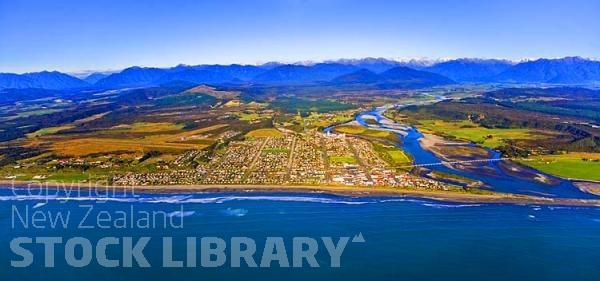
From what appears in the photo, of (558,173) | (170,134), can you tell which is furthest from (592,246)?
(170,134)

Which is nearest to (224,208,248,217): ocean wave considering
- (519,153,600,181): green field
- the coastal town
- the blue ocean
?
the blue ocean

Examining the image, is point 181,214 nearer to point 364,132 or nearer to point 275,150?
point 275,150

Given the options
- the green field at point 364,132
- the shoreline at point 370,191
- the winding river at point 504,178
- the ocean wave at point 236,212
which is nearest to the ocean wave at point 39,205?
the shoreline at point 370,191

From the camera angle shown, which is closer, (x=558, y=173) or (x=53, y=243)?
(x=53, y=243)

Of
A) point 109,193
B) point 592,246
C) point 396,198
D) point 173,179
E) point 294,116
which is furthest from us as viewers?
point 294,116

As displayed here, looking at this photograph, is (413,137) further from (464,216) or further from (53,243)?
(53,243)

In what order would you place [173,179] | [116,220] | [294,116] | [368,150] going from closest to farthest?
[116,220] < [173,179] < [368,150] < [294,116]

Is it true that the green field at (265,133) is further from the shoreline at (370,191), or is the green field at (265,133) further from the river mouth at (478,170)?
the shoreline at (370,191)
